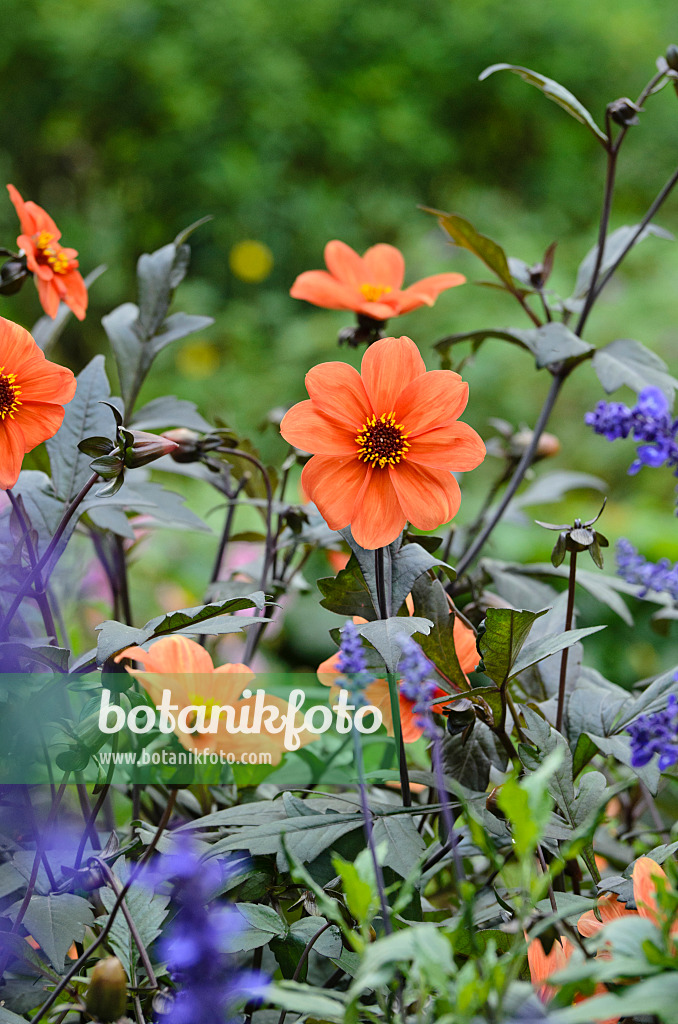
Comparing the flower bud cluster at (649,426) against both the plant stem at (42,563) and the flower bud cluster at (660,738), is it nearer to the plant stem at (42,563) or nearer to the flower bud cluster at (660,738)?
the flower bud cluster at (660,738)

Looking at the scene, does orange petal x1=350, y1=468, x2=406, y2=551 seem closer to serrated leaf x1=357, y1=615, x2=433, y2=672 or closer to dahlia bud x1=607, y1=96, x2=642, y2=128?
serrated leaf x1=357, y1=615, x2=433, y2=672

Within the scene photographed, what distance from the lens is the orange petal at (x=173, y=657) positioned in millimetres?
319

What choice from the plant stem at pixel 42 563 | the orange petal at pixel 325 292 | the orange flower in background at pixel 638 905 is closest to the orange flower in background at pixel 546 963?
the orange flower in background at pixel 638 905

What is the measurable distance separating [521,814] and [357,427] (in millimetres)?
195

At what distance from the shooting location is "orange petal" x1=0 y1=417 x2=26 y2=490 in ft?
1.15

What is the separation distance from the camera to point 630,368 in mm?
448

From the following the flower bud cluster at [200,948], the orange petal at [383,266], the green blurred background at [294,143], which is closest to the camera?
the flower bud cluster at [200,948]

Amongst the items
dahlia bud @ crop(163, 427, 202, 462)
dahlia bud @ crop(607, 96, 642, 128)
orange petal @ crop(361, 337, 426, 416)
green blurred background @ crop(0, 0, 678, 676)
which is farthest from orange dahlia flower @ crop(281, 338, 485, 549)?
green blurred background @ crop(0, 0, 678, 676)

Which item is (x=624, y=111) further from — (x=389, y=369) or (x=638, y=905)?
(x=638, y=905)

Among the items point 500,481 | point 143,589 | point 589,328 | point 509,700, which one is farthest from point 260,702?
point 589,328

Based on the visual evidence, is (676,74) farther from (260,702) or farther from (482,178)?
(482,178)

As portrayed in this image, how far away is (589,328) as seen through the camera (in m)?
2.17

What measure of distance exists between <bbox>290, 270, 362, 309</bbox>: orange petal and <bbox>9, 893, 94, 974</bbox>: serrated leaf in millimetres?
328

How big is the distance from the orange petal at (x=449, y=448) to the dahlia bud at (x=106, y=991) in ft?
0.70
